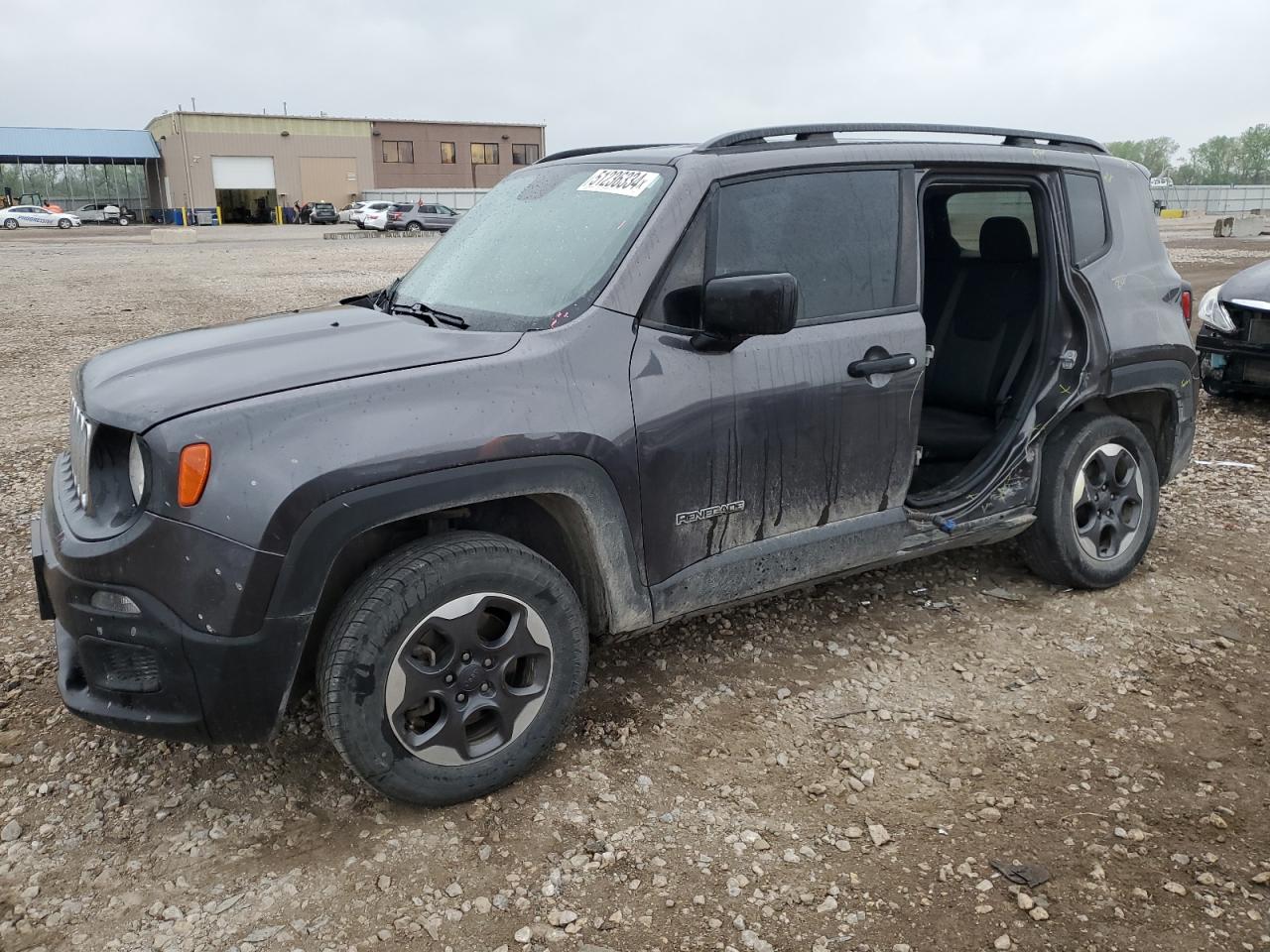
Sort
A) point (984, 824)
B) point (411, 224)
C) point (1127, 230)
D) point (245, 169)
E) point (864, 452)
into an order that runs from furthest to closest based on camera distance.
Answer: point (245, 169)
point (411, 224)
point (1127, 230)
point (864, 452)
point (984, 824)

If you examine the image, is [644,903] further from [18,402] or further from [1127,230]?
[18,402]

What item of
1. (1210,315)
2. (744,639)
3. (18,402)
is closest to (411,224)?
(18,402)

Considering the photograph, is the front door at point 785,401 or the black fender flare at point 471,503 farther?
the front door at point 785,401

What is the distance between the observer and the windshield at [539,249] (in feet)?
10.4

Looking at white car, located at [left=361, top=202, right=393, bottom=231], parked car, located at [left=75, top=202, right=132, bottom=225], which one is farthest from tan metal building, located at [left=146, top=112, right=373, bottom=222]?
white car, located at [left=361, top=202, right=393, bottom=231]

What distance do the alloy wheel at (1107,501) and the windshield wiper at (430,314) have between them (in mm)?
2693

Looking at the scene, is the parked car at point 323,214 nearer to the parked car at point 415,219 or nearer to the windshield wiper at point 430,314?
the parked car at point 415,219

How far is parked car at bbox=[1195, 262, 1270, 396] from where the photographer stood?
7.23 m

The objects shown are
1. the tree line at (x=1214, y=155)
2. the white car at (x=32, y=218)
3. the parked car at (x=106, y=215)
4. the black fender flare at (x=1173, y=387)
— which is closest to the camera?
the black fender flare at (x=1173, y=387)

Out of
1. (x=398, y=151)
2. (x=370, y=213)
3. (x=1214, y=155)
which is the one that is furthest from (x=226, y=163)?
(x=1214, y=155)

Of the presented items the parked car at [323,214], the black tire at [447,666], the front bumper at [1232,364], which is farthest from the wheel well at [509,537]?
the parked car at [323,214]

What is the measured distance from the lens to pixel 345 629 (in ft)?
8.77

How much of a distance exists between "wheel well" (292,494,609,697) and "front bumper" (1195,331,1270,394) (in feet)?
19.8

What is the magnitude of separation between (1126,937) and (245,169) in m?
73.0
